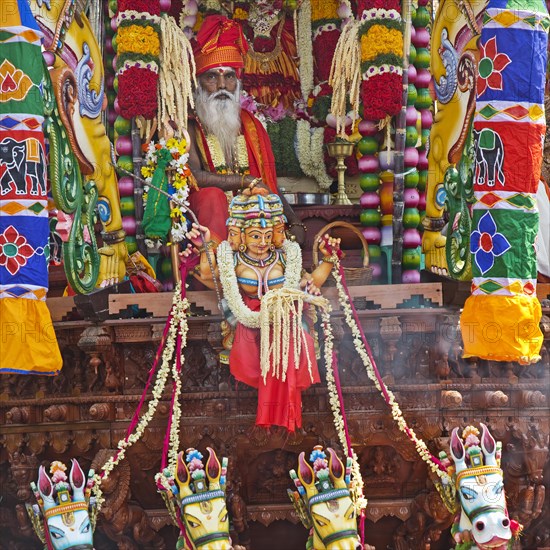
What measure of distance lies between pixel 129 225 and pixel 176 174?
0.62 m

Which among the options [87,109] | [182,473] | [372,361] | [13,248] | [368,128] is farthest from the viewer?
[368,128]

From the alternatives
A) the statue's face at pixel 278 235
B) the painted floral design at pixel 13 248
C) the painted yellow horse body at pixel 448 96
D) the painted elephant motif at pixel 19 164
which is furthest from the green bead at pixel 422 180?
the painted floral design at pixel 13 248

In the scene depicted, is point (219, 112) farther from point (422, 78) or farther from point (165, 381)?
point (165, 381)

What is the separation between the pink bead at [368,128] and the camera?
11148 mm

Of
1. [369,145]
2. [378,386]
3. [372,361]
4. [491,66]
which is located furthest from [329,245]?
[491,66]

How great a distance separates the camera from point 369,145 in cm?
1118

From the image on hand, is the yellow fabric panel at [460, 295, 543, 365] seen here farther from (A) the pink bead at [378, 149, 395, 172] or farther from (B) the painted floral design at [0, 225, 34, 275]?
(B) the painted floral design at [0, 225, 34, 275]

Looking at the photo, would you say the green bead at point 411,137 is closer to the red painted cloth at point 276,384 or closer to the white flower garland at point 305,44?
the white flower garland at point 305,44

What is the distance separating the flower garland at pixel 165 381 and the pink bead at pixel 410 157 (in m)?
2.21

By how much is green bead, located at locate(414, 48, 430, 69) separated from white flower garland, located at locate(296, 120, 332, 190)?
4.37ft

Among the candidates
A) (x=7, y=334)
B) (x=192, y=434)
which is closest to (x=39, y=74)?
(x=7, y=334)

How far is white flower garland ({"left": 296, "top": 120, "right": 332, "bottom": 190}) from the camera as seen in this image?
12.4 m

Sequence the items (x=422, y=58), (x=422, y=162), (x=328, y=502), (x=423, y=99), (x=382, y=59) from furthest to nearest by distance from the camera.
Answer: (x=422, y=162) < (x=423, y=99) < (x=422, y=58) < (x=382, y=59) < (x=328, y=502)

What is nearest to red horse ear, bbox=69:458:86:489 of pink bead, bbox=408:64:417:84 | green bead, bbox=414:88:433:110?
pink bead, bbox=408:64:417:84
